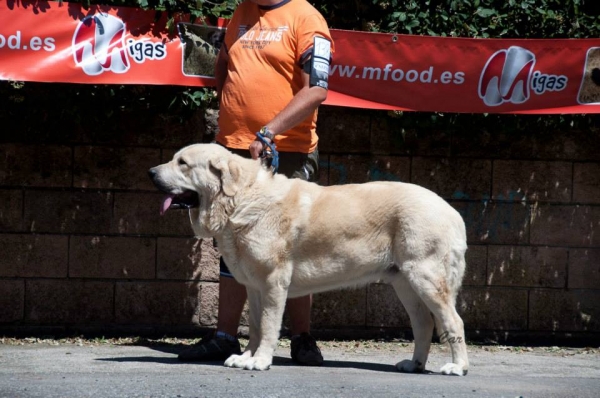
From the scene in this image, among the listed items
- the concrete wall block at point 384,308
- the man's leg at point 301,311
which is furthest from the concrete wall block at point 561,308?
the man's leg at point 301,311

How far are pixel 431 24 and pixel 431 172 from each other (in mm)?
1152

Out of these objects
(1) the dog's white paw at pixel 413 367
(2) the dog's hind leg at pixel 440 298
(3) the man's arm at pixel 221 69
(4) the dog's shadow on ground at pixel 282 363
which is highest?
(3) the man's arm at pixel 221 69

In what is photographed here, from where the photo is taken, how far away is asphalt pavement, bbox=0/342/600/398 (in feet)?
15.4

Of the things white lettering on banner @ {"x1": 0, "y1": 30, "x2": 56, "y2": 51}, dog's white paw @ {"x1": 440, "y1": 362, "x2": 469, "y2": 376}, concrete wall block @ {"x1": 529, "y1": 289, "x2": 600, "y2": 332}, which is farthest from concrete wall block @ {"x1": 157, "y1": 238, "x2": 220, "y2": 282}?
concrete wall block @ {"x1": 529, "y1": 289, "x2": 600, "y2": 332}

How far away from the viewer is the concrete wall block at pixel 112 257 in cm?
708

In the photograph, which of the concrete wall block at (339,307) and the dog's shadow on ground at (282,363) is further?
the concrete wall block at (339,307)

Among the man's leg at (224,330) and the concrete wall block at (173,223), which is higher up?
the concrete wall block at (173,223)

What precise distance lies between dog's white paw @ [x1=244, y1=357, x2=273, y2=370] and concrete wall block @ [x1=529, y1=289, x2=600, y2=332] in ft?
9.41

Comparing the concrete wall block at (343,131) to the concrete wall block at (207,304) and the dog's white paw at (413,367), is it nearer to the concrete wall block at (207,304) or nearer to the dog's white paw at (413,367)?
the concrete wall block at (207,304)

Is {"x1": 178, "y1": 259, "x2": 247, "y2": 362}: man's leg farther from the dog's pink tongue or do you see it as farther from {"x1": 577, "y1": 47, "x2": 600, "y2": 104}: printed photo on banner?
{"x1": 577, "y1": 47, "x2": 600, "y2": 104}: printed photo on banner

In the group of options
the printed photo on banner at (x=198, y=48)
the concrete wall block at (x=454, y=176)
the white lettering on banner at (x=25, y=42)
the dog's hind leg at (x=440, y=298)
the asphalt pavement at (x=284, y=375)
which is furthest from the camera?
the concrete wall block at (x=454, y=176)

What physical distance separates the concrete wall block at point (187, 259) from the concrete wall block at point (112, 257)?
0.25ft

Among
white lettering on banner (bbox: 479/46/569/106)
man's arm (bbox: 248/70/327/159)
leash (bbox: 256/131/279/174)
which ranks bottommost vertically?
leash (bbox: 256/131/279/174)

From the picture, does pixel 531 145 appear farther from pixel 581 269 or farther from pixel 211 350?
Result: pixel 211 350
